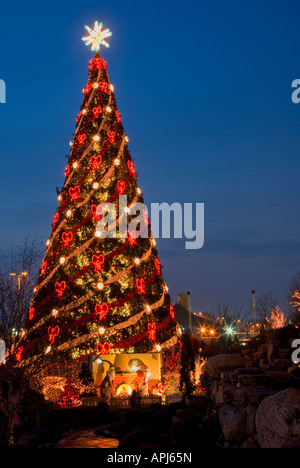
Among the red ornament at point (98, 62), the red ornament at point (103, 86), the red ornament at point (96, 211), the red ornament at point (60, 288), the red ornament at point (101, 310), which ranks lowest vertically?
the red ornament at point (101, 310)

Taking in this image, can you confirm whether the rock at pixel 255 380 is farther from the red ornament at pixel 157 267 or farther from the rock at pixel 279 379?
the red ornament at pixel 157 267

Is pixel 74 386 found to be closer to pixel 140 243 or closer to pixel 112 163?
pixel 140 243

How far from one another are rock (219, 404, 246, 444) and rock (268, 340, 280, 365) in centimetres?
212

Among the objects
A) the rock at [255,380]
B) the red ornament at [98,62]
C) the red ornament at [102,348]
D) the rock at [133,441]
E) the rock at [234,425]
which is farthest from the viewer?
Answer: the red ornament at [98,62]

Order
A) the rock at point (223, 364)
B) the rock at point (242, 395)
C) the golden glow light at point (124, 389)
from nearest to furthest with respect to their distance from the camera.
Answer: the rock at point (242, 395), the rock at point (223, 364), the golden glow light at point (124, 389)

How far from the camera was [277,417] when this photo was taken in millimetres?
6793

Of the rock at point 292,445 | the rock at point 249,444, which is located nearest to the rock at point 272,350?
the rock at point 249,444

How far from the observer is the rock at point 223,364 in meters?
11.0

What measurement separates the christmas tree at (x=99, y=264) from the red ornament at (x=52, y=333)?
34 millimetres

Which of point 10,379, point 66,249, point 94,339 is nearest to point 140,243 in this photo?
point 66,249

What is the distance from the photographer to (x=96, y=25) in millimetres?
21703

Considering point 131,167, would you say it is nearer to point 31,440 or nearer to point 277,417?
point 31,440

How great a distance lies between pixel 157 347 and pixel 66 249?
15.4 ft
